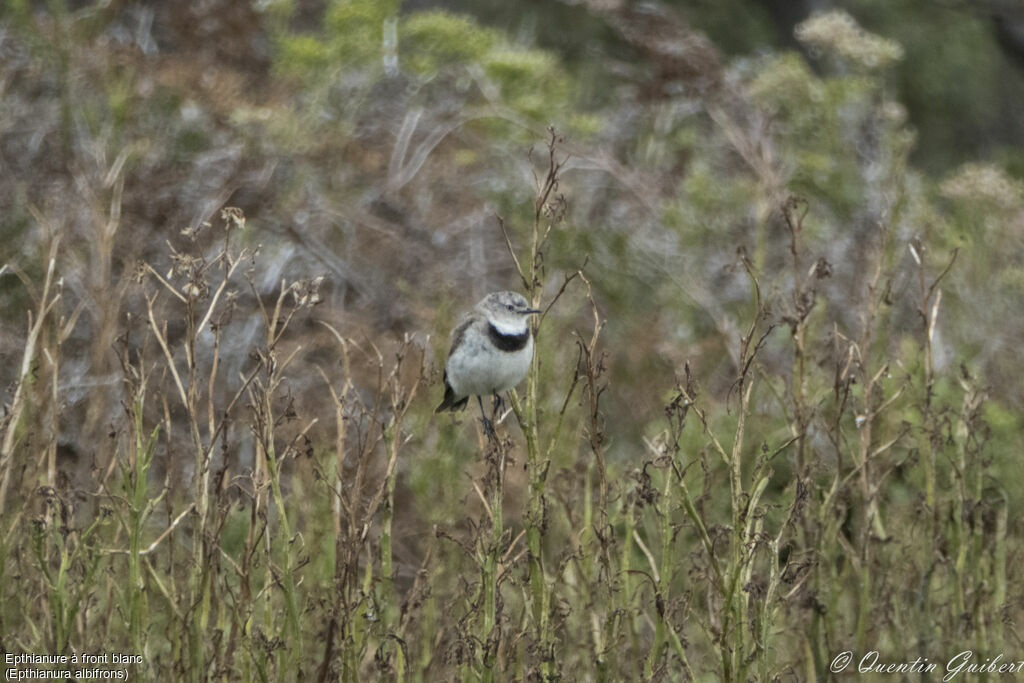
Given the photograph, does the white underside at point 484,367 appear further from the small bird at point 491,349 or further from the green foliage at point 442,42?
the green foliage at point 442,42

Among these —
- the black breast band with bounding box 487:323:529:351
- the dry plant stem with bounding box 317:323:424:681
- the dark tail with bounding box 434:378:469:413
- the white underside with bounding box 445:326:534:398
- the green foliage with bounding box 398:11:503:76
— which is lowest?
the dry plant stem with bounding box 317:323:424:681

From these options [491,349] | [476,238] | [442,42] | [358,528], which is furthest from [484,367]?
[442,42]

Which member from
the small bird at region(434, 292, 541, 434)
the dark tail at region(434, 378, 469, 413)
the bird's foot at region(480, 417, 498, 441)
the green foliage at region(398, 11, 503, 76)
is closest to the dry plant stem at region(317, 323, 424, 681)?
the bird's foot at region(480, 417, 498, 441)

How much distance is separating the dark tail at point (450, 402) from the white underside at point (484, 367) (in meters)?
0.22

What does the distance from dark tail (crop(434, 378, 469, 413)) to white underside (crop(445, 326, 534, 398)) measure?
0.22 m

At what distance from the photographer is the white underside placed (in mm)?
3361

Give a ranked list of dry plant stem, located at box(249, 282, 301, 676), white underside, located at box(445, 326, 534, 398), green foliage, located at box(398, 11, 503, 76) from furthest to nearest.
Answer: green foliage, located at box(398, 11, 503, 76)
white underside, located at box(445, 326, 534, 398)
dry plant stem, located at box(249, 282, 301, 676)

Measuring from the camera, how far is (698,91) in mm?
7664

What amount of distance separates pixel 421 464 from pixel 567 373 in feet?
2.39

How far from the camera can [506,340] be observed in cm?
346

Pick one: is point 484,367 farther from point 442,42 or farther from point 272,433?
point 442,42

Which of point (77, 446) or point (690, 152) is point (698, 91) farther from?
point (77, 446)

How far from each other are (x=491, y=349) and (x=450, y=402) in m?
0.57

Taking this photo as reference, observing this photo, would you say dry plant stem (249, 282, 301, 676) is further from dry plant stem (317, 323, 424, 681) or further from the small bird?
the small bird
